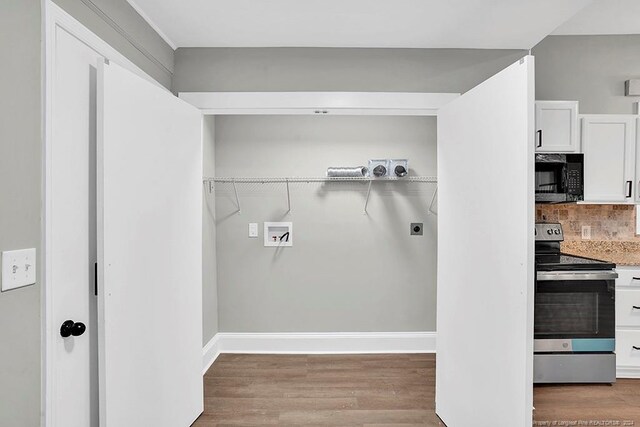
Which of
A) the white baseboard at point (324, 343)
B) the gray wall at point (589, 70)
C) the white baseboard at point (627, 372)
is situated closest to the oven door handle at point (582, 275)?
the white baseboard at point (627, 372)

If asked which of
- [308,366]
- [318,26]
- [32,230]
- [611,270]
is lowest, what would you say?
[308,366]

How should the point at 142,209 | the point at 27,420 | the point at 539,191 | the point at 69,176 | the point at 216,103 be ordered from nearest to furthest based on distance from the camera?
1. the point at 27,420
2. the point at 69,176
3. the point at 142,209
4. the point at 216,103
5. the point at 539,191

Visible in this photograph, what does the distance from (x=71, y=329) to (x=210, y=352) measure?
1901 mm

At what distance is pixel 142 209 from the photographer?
1.77 m

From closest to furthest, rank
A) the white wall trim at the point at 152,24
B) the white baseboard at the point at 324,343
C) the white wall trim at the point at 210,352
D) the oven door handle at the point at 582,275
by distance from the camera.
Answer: the white wall trim at the point at 152,24 → the oven door handle at the point at 582,275 → the white wall trim at the point at 210,352 → the white baseboard at the point at 324,343

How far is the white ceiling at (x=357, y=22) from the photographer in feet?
6.78

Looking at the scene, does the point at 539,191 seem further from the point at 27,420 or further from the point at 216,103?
the point at 27,420

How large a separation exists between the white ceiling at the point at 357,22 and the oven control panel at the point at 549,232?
142 cm

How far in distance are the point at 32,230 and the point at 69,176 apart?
10.8 inches

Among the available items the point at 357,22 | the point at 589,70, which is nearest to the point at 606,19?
the point at 589,70

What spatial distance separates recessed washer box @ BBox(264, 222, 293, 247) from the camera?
3467 millimetres

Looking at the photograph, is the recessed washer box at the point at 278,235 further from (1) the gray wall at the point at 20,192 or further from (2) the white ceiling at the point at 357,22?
(1) the gray wall at the point at 20,192

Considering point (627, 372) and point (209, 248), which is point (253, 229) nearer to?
point (209, 248)

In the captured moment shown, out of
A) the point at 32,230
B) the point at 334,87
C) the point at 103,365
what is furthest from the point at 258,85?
the point at 103,365
